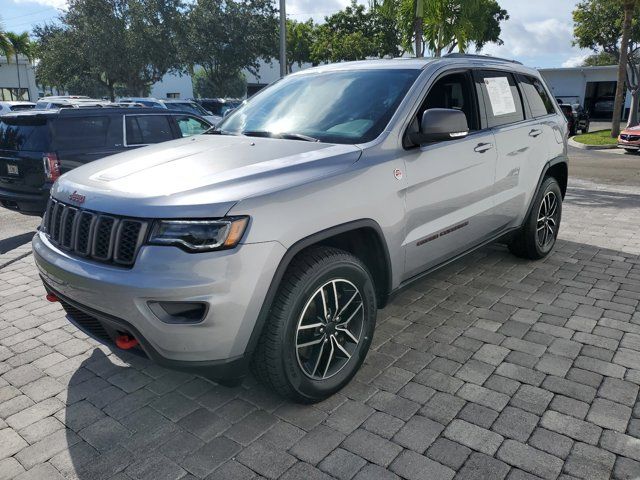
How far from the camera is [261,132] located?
148 inches

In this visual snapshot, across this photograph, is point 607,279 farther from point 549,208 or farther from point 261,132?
point 261,132

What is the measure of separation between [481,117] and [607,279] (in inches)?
81.9

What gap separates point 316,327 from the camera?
116 inches

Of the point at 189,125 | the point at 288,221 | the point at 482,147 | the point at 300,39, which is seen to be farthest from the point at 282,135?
the point at 300,39

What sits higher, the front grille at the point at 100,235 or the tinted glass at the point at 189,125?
the tinted glass at the point at 189,125

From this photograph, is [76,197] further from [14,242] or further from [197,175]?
[14,242]

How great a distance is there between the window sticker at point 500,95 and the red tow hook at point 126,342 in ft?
11.0

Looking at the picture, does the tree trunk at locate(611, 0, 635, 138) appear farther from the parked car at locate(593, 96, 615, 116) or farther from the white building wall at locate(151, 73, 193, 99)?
the white building wall at locate(151, 73, 193, 99)

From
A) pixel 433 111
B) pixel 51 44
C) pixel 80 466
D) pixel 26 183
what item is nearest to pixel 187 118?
pixel 26 183

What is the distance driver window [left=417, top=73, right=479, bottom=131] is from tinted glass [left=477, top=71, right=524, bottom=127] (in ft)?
0.61

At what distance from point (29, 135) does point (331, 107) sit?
15.5 feet

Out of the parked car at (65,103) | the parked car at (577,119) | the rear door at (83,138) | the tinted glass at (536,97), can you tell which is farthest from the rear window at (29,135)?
the parked car at (577,119)

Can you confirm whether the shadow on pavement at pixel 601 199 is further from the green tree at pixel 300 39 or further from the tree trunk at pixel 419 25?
the green tree at pixel 300 39

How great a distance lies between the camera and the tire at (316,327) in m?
2.68
